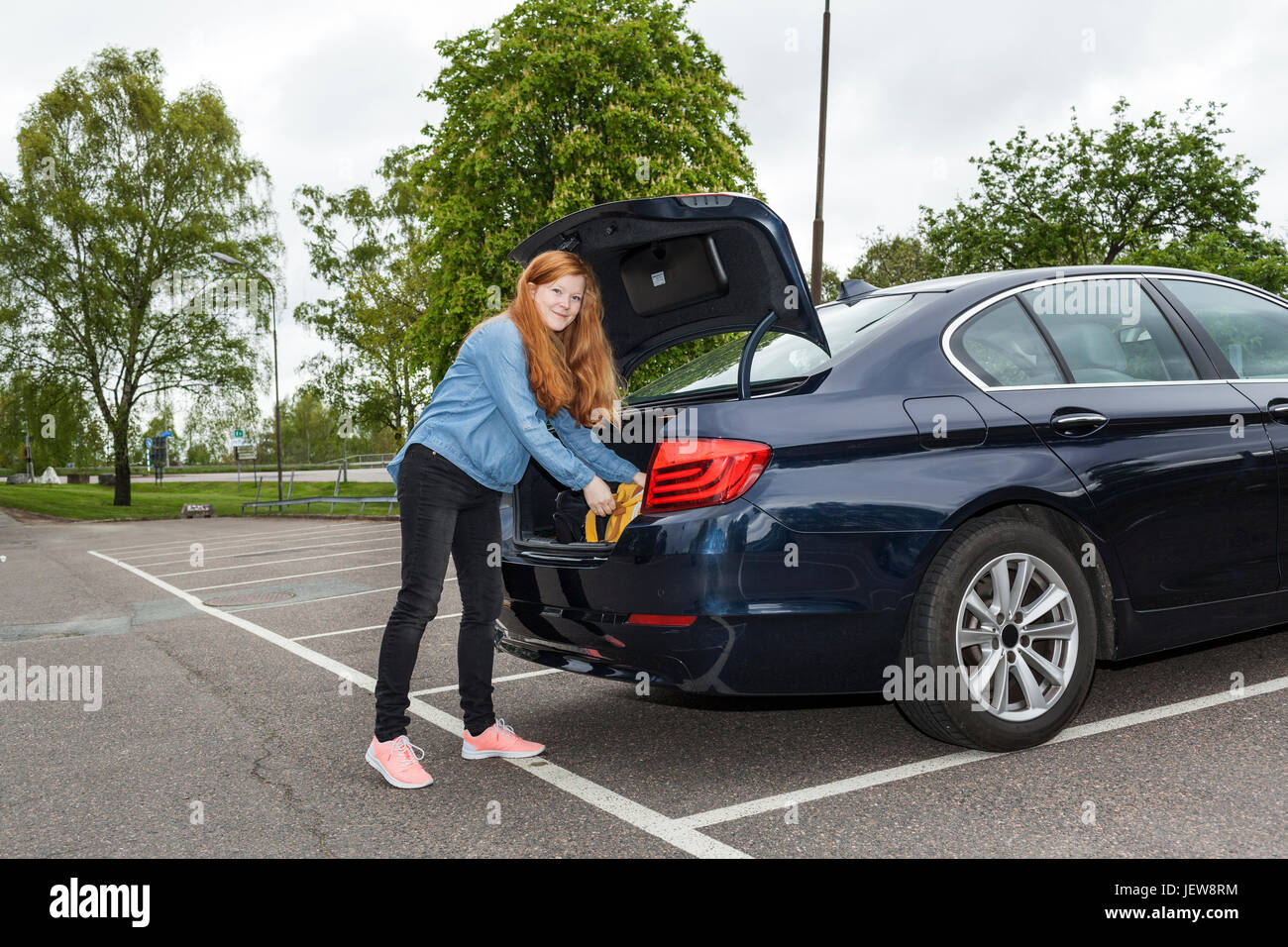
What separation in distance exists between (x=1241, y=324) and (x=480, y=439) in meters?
3.30

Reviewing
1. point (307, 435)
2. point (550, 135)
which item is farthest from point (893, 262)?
point (307, 435)

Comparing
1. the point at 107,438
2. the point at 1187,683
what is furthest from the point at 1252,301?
the point at 107,438

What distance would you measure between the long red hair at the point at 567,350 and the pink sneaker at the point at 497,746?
120 centimetres

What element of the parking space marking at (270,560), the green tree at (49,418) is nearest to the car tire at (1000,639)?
the parking space marking at (270,560)

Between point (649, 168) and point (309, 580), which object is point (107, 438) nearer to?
point (649, 168)

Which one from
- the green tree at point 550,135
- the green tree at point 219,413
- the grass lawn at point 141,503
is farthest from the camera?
the green tree at point 219,413

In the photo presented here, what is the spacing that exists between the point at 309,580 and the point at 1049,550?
8.59 m

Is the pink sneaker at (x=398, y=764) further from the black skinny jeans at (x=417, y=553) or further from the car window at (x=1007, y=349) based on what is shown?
the car window at (x=1007, y=349)

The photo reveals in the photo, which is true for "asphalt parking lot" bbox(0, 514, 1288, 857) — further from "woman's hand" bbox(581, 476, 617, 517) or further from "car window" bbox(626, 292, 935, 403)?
"car window" bbox(626, 292, 935, 403)

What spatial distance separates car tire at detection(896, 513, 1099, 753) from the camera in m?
Answer: 3.35

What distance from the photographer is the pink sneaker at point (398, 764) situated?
3.54 meters

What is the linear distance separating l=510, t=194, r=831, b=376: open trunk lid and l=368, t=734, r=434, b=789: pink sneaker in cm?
175

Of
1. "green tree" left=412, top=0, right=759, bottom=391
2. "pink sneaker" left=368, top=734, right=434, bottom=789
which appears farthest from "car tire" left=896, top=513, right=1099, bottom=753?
"green tree" left=412, top=0, right=759, bottom=391

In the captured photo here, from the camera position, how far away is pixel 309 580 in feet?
34.9
